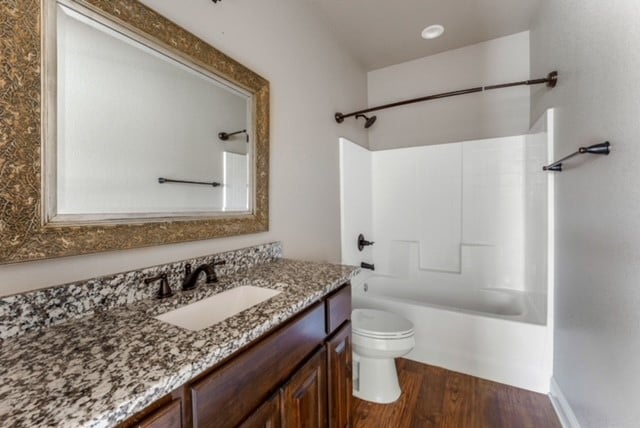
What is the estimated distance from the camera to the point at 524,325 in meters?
1.81

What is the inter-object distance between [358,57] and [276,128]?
1618 millimetres

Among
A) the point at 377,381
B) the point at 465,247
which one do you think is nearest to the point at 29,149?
the point at 377,381

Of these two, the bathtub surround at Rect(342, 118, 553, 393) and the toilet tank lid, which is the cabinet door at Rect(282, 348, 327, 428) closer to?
the toilet tank lid

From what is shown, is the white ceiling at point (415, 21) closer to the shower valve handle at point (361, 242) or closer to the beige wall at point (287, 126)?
the beige wall at point (287, 126)

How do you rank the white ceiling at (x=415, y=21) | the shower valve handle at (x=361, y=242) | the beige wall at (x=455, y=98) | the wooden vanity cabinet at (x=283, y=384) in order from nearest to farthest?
the wooden vanity cabinet at (x=283, y=384) < the white ceiling at (x=415, y=21) < the beige wall at (x=455, y=98) < the shower valve handle at (x=361, y=242)

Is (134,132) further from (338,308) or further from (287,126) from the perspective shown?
(338,308)

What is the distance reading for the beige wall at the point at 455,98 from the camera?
2.42m

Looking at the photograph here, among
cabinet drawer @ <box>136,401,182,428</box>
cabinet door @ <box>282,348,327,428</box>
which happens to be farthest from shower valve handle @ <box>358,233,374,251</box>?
cabinet drawer @ <box>136,401,182,428</box>

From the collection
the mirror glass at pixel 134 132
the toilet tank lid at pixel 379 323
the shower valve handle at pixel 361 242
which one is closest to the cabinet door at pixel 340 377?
the toilet tank lid at pixel 379 323

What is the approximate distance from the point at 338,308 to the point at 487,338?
4.42 ft

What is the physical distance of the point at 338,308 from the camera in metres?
1.19

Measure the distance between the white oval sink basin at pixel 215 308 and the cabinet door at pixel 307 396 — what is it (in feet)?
0.94

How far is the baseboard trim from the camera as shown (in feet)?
4.69

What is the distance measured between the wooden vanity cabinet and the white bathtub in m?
1.00
